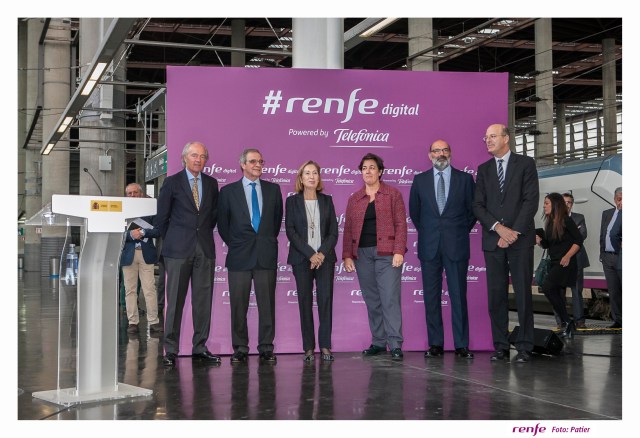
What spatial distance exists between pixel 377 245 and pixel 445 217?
58 cm

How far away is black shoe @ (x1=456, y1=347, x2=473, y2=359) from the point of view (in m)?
6.35

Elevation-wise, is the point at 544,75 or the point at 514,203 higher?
the point at 544,75

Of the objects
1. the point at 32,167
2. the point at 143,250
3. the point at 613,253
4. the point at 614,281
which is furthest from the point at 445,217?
the point at 32,167

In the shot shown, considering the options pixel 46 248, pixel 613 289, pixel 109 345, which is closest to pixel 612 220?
pixel 613 289

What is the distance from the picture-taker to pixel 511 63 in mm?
26375

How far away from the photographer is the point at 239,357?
6125 mm

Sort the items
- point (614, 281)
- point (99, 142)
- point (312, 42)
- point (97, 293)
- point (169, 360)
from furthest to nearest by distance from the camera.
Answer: point (99, 142), point (614, 281), point (312, 42), point (169, 360), point (97, 293)

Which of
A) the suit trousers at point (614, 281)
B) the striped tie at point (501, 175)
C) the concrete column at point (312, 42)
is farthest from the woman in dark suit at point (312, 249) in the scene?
the suit trousers at point (614, 281)

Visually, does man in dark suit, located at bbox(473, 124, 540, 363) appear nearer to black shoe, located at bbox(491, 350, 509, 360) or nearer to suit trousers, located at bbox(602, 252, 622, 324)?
black shoe, located at bbox(491, 350, 509, 360)

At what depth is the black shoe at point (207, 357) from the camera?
6.00 m

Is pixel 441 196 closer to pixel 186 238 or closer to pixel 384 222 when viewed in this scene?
pixel 384 222
